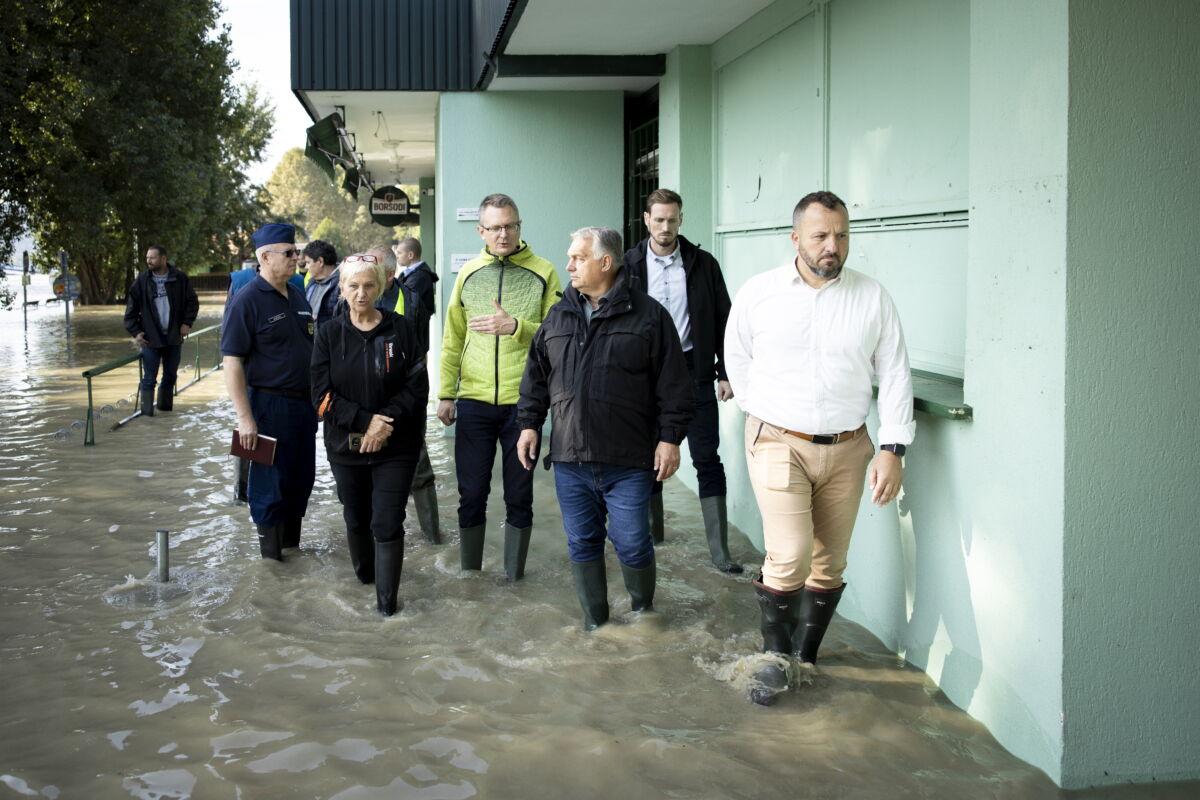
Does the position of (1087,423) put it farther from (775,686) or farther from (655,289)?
(655,289)

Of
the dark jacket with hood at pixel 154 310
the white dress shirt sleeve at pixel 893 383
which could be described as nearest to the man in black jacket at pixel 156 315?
the dark jacket with hood at pixel 154 310

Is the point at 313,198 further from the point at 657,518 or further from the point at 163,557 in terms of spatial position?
the point at 163,557

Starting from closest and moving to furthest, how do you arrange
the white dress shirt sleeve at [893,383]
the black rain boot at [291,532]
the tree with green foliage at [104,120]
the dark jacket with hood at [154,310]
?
the white dress shirt sleeve at [893,383] → the black rain boot at [291,532] → the dark jacket with hood at [154,310] → the tree with green foliage at [104,120]

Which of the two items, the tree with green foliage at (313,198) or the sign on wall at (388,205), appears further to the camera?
the tree with green foliage at (313,198)

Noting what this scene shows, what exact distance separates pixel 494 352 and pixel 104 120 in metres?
22.2

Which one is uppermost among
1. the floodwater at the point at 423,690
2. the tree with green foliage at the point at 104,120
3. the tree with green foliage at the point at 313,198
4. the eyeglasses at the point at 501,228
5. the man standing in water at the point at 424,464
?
the tree with green foliage at the point at 313,198

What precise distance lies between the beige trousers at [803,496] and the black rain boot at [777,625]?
40mm

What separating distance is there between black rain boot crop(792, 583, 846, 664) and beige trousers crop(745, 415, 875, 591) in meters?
0.08

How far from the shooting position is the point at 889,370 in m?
4.51

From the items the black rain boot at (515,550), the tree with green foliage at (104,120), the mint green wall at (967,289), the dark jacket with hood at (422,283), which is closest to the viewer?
the mint green wall at (967,289)

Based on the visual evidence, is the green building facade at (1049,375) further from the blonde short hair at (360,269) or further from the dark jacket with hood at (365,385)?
the blonde short hair at (360,269)

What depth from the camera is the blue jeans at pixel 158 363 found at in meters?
13.3

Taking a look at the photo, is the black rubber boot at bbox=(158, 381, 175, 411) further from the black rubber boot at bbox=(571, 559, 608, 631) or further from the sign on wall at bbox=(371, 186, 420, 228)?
the black rubber boot at bbox=(571, 559, 608, 631)

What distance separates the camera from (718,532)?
21.9ft
